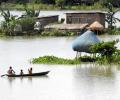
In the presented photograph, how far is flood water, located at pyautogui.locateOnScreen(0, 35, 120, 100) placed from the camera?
27.2 m

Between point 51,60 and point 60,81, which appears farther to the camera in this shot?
point 51,60

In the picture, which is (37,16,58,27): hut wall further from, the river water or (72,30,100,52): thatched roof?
(72,30,100,52): thatched roof

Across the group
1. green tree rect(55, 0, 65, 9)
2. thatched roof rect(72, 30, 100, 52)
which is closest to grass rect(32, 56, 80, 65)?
thatched roof rect(72, 30, 100, 52)

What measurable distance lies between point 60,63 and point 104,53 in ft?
7.65

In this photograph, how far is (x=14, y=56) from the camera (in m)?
39.7

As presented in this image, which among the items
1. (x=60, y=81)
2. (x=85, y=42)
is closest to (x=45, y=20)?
(x=85, y=42)

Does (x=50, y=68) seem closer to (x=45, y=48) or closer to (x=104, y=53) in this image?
(x=104, y=53)

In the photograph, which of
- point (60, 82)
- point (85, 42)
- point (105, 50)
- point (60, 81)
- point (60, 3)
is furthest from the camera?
point (60, 3)

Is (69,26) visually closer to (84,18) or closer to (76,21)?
(76,21)

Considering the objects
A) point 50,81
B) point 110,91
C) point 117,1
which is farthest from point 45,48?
point 117,1

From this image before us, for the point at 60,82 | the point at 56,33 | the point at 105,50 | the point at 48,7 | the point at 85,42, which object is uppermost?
the point at 85,42

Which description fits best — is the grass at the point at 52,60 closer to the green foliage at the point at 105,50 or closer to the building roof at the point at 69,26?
the green foliage at the point at 105,50

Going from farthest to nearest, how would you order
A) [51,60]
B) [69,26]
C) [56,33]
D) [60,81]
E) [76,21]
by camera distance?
1. [76,21]
2. [69,26]
3. [56,33]
4. [51,60]
5. [60,81]

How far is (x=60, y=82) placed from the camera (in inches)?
1189
